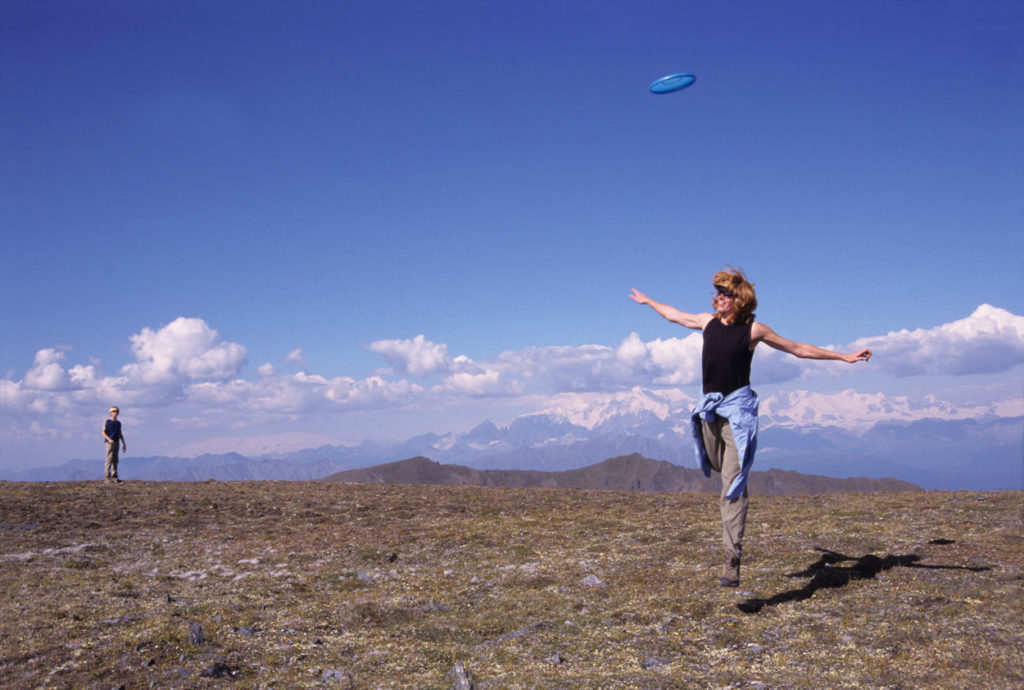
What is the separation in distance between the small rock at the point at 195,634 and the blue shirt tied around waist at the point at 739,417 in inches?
314

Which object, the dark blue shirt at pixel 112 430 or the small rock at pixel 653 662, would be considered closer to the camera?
the small rock at pixel 653 662

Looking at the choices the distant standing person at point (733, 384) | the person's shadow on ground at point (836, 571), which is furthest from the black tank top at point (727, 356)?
the person's shadow on ground at point (836, 571)

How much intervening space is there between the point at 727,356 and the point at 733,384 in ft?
1.40

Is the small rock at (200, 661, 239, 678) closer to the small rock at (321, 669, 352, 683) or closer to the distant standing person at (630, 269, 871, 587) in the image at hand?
the small rock at (321, 669, 352, 683)

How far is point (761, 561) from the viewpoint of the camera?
12000 millimetres

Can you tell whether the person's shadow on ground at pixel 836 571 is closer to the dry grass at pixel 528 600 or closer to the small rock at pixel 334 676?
the dry grass at pixel 528 600

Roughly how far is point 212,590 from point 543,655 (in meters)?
7.30

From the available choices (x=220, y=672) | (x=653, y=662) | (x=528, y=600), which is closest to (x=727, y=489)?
(x=653, y=662)

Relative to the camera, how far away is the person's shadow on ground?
978 centimetres

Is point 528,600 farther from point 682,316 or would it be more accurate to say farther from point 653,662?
point 682,316

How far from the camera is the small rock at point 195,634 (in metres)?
9.51

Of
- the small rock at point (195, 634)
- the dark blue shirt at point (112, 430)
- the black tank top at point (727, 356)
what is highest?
the black tank top at point (727, 356)

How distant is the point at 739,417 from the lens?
30.9ft

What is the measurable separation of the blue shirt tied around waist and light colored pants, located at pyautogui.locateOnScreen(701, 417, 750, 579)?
95mm
